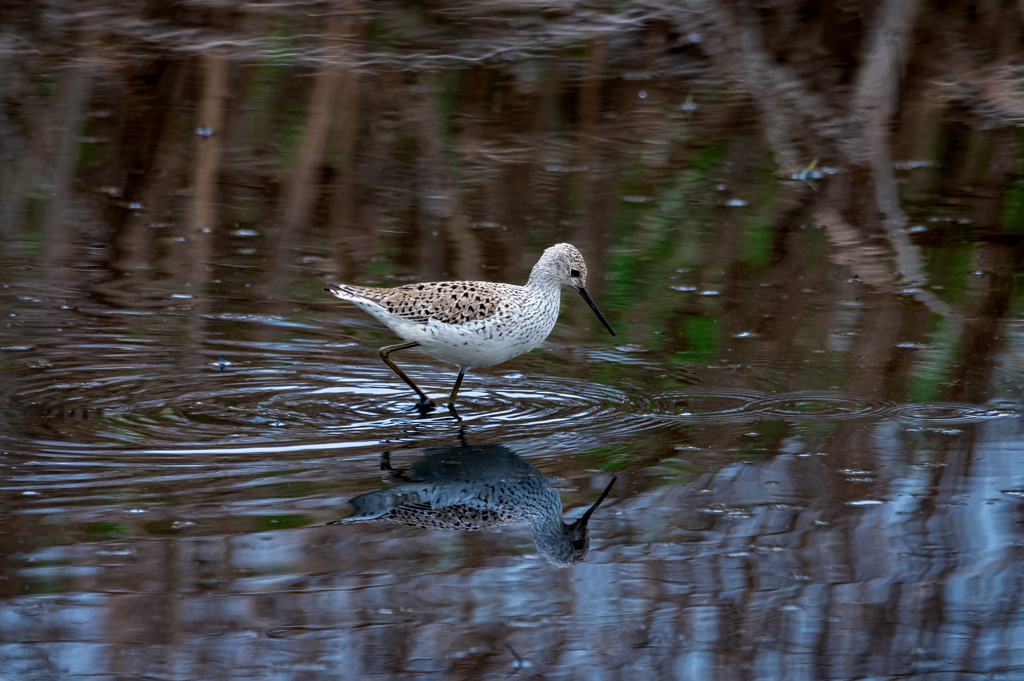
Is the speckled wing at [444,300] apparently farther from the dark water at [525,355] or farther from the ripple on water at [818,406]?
the ripple on water at [818,406]

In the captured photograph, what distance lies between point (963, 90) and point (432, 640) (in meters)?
10.5

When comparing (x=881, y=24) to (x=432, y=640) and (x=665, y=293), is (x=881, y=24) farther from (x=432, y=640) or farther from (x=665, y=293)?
(x=432, y=640)

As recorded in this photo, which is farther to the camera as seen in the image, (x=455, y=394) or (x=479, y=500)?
(x=455, y=394)

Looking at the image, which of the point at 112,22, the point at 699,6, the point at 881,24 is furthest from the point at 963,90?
the point at 112,22

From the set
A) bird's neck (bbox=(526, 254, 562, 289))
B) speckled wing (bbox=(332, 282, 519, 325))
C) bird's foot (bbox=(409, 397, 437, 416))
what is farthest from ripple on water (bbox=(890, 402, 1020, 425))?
bird's foot (bbox=(409, 397, 437, 416))

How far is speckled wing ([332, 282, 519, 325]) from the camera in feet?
20.9

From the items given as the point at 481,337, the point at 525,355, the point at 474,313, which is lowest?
the point at 525,355

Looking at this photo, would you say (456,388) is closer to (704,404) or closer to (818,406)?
(704,404)

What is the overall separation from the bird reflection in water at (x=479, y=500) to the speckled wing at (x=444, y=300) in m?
0.94

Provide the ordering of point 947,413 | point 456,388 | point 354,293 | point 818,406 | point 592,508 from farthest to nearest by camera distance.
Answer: point 354,293 < point 456,388 < point 818,406 < point 947,413 < point 592,508

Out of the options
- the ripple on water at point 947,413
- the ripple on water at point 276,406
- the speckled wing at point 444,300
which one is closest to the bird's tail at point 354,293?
the speckled wing at point 444,300

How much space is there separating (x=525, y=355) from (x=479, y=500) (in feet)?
7.37

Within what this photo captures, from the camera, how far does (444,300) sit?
645 centimetres

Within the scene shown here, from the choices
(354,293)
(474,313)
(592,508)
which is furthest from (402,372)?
(592,508)
